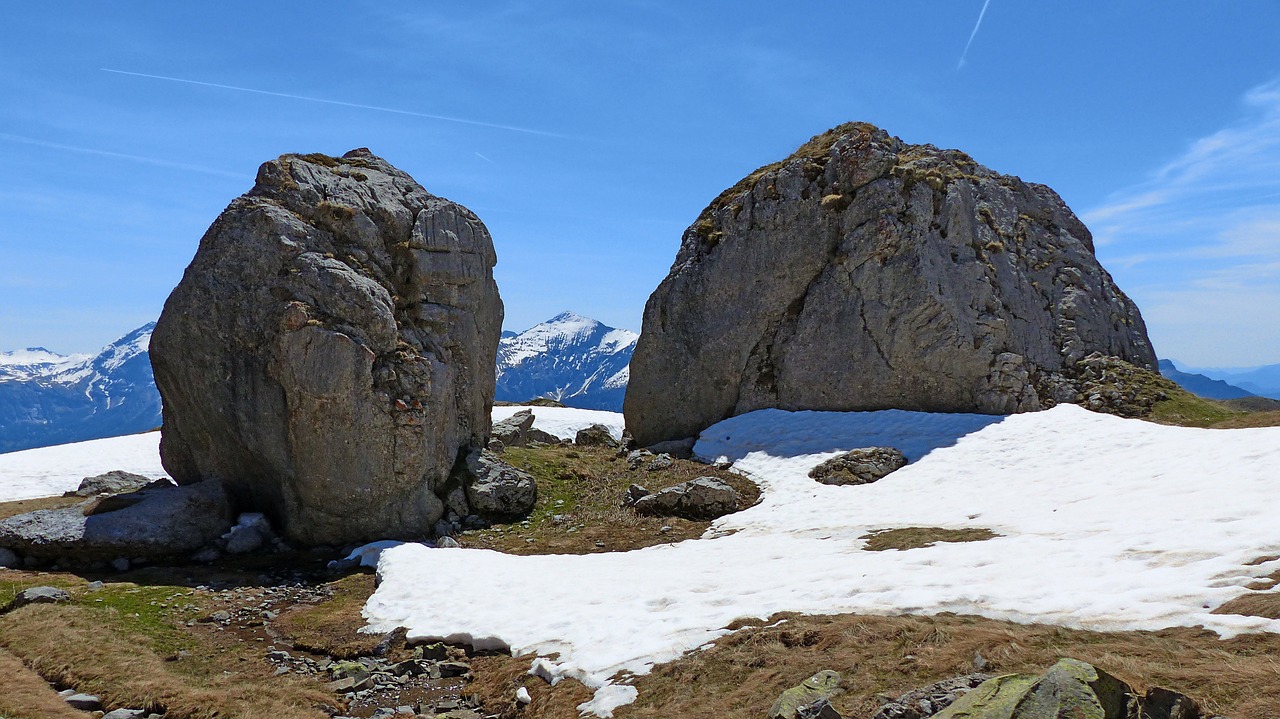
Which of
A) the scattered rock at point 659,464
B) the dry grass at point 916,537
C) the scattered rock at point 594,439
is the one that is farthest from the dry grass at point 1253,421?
the scattered rock at point 594,439

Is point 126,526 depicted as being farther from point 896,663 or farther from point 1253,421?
point 1253,421

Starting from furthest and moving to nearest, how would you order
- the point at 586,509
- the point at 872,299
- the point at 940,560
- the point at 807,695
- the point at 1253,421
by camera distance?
1. the point at 872,299
2. the point at 586,509
3. the point at 1253,421
4. the point at 940,560
5. the point at 807,695

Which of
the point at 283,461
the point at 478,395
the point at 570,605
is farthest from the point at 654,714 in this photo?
the point at 478,395

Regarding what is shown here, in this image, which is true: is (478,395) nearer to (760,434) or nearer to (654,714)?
(760,434)

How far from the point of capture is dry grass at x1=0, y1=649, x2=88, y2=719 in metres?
12.5

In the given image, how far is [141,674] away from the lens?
14.6m

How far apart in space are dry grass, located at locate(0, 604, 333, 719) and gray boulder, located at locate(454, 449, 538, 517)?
1273 cm

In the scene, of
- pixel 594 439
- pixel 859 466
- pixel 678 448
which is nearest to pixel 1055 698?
pixel 859 466

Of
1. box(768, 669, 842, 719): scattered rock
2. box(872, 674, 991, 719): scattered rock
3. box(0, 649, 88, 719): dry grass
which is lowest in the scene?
box(0, 649, 88, 719): dry grass

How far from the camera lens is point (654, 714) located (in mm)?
11070

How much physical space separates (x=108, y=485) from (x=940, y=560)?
36.0 meters

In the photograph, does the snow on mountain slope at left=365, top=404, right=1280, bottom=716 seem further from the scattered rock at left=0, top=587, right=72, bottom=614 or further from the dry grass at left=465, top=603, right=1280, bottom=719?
the scattered rock at left=0, top=587, right=72, bottom=614

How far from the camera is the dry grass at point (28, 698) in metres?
12.5

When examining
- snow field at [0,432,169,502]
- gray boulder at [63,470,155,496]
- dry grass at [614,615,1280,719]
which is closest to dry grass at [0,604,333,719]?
dry grass at [614,615,1280,719]
